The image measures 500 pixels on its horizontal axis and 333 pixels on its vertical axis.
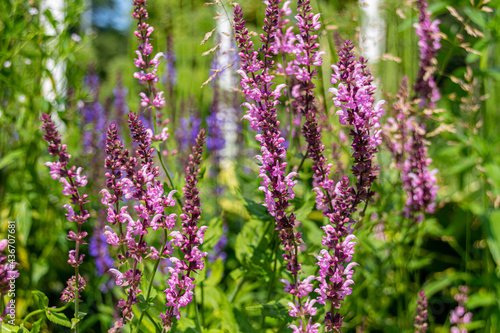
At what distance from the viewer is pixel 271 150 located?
124cm

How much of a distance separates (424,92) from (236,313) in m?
1.44

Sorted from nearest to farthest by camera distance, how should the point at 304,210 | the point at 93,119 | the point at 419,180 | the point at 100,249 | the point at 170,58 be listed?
1. the point at 304,210
2. the point at 419,180
3. the point at 100,249
4. the point at 170,58
5. the point at 93,119

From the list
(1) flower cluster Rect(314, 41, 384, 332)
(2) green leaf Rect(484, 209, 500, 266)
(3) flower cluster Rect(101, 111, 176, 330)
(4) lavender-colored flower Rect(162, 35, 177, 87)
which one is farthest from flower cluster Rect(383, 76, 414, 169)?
(4) lavender-colored flower Rect(162, 35, 177, 87)

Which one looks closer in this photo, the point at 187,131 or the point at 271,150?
the point at 271,150

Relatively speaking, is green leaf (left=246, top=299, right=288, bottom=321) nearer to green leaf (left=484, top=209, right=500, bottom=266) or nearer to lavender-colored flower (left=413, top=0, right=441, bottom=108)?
green leaf (left=484, top=209, right=500, bottom=266)

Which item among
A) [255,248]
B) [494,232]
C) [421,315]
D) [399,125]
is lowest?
[421,315]

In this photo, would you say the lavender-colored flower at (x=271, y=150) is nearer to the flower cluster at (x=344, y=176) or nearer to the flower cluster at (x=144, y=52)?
the flower cluster at (x=344, y=176)

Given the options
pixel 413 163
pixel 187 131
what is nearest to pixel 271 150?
pixel 413 163

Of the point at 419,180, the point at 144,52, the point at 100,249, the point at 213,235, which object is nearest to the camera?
the point at 144,52

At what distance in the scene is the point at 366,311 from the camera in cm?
256

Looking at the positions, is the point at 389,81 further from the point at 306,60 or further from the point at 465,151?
the point at 306,60

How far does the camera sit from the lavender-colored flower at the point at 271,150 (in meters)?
1.23

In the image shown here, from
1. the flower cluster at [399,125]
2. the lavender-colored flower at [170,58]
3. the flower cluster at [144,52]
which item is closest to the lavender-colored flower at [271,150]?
the flower cluster at [144,52]

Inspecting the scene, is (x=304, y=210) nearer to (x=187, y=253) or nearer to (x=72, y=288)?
(x=187, y=253)
